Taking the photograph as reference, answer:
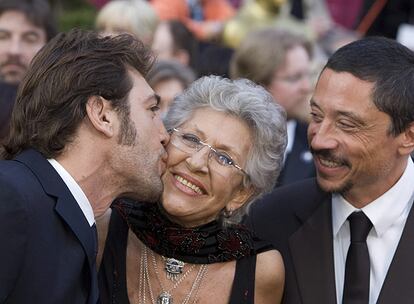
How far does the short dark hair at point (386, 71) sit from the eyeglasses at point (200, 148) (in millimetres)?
689

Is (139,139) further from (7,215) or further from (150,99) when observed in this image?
(7,215)

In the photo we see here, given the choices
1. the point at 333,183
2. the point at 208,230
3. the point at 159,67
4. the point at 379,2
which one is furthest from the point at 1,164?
the point at 379,2

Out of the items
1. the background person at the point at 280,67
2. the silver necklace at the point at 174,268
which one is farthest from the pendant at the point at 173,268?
the background person at the point at 280,67

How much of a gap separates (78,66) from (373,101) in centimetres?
145

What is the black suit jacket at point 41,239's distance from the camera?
139 inches

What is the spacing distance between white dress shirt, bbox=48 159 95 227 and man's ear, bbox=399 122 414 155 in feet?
5.31

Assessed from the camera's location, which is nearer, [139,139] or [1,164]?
[1,164]

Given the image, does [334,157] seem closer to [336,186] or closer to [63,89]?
[336,186]

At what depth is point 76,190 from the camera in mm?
3869

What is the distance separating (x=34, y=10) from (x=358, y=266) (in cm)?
373

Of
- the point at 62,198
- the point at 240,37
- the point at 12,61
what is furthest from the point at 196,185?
the point at 240,37

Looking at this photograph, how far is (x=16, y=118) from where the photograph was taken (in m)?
3.99

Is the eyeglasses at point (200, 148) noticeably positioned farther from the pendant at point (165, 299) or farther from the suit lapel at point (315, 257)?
the pendant at point (165, 299)

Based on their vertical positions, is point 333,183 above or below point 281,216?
above
